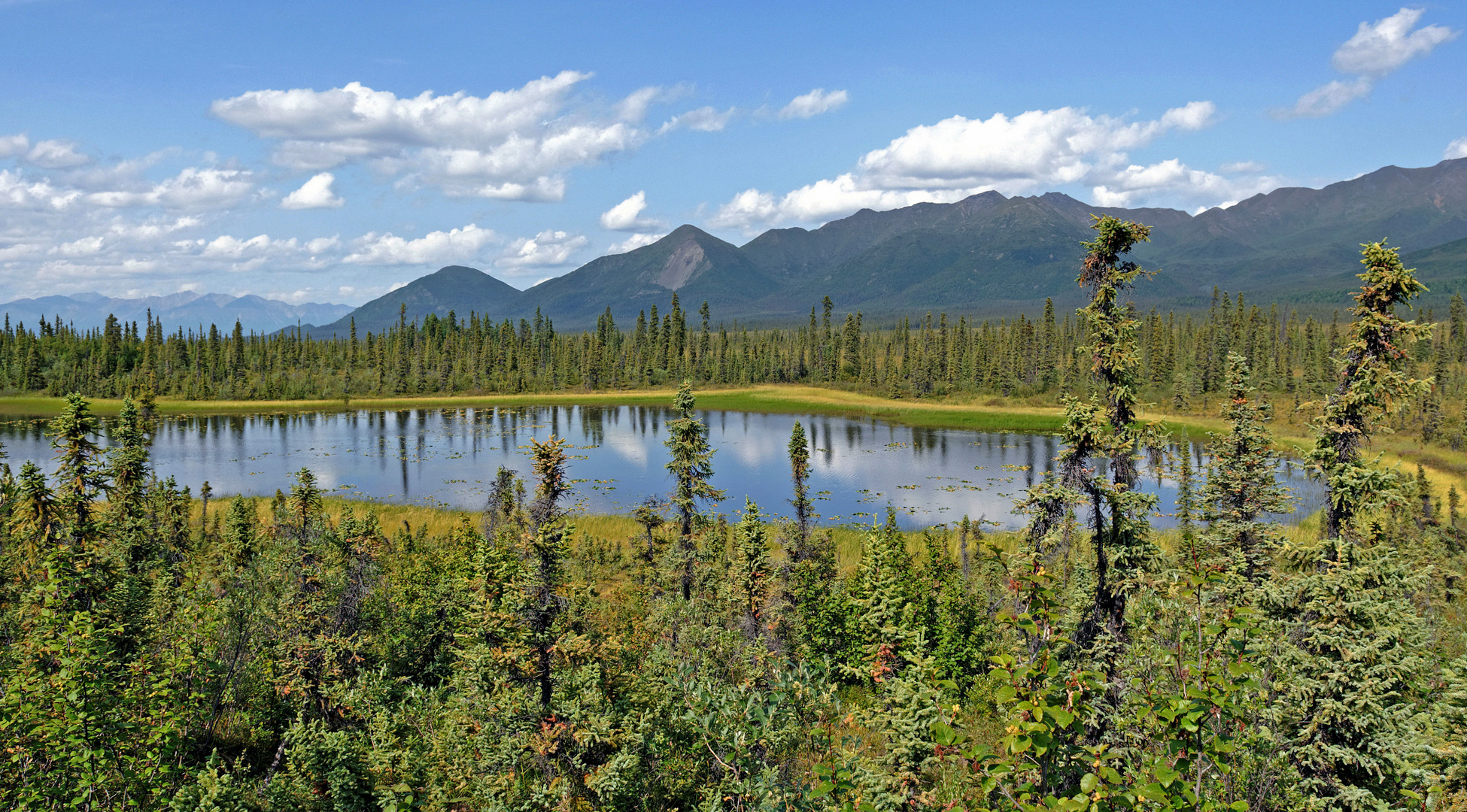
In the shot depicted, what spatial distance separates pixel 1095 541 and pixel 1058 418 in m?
91.7

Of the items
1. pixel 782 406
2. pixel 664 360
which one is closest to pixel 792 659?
pixel 782 406

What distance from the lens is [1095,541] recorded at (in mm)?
14281

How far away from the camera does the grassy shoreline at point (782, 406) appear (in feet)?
325

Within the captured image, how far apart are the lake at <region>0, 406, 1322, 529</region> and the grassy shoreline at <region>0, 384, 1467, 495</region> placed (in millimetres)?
6717

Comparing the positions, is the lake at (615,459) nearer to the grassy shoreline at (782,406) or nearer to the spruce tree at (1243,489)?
the grassy shoreline at (782,406)

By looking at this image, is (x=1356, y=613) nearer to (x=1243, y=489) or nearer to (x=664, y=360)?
(x=1243, y=489)

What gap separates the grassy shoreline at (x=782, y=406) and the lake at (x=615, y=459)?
6717 millimetres

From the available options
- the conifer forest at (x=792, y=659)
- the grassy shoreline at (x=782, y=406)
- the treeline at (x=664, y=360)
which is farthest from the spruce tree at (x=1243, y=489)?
the treeline at (x=664, y=360)

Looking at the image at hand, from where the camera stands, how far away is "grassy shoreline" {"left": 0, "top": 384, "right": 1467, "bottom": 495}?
99.1 meters

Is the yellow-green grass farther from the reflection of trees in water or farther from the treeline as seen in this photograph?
the reflection of trees in water

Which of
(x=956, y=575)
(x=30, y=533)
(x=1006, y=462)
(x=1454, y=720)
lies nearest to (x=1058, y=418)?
(x=1006, y=462)

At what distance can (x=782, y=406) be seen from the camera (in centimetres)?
13062

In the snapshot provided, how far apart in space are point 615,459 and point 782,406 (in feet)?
191

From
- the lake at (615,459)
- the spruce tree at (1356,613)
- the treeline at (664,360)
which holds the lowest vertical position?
the lake at (615,459)
